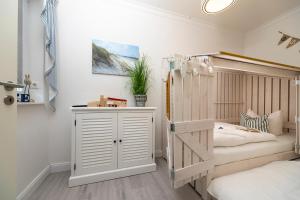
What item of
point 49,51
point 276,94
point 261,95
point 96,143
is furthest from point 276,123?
point 49,51

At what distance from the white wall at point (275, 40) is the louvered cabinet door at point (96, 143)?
10.8ft

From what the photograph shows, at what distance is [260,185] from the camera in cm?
130

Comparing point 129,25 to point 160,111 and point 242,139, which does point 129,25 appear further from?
point 242,139

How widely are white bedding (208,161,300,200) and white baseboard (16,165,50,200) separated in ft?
6.08

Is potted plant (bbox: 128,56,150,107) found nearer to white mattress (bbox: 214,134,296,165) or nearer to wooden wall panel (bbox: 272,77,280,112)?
white mattress (bbox: 214,134,296,165)

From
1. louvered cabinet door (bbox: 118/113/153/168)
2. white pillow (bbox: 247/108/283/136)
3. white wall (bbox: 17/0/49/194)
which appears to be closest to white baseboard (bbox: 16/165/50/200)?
white wall (bbox: 17/0/49/194)

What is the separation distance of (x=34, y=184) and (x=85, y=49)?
1867mm

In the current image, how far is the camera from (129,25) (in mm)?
2473

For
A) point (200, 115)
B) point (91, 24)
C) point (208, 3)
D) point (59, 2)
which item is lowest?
point (200, 115)

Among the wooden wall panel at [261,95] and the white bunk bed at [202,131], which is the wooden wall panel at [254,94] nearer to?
the wooden wall panel at [261,95]

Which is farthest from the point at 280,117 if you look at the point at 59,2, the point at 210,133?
the point at 59,2

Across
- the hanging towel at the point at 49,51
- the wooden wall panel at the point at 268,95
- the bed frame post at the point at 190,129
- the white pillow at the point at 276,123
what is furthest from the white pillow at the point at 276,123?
the hanging towel at the point at 49,51

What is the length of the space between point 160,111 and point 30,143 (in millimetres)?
1902

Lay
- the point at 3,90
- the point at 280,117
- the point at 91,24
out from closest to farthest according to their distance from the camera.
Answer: the point at 3,90
the point at 91,24
the point at 280,117
